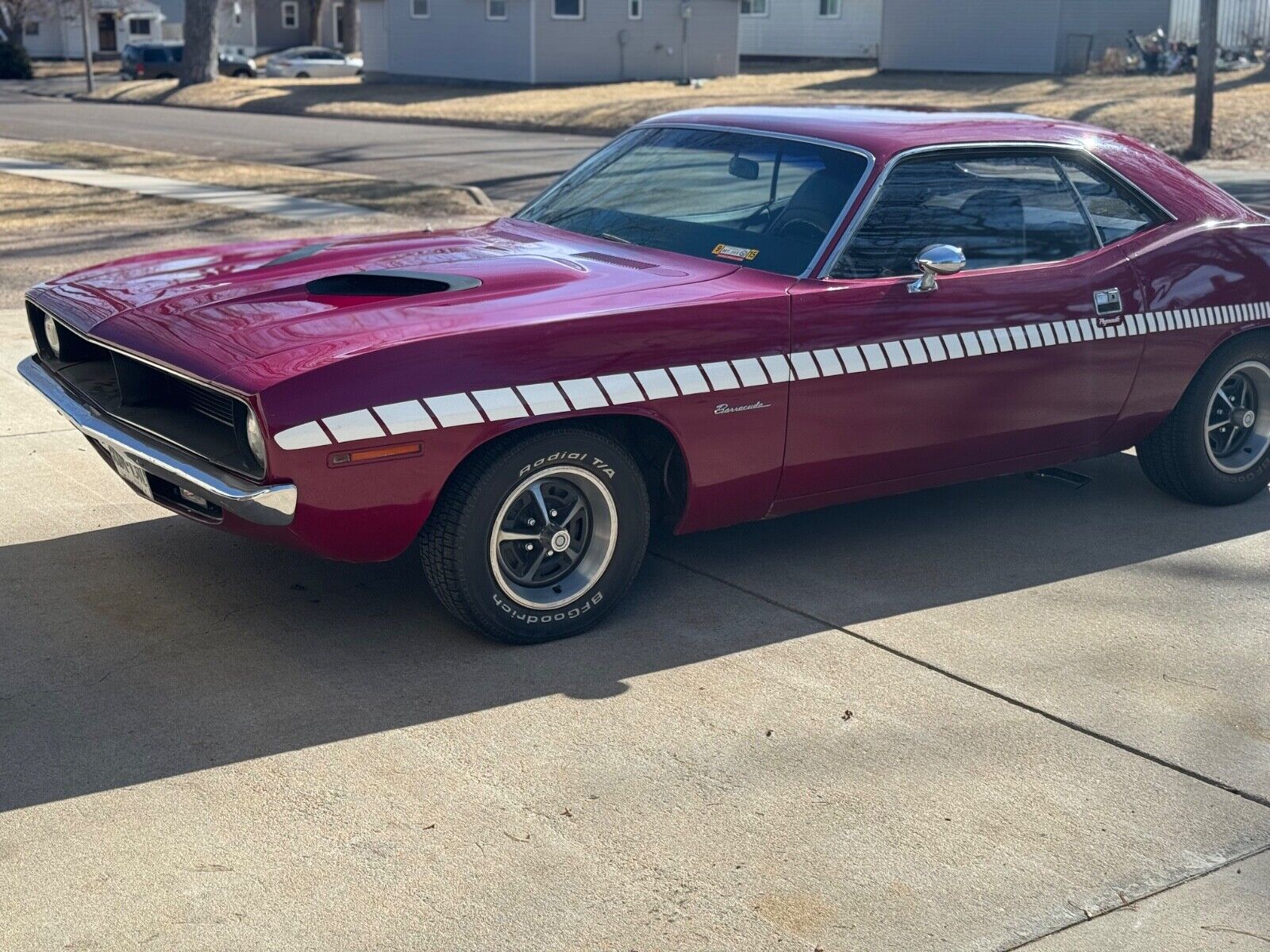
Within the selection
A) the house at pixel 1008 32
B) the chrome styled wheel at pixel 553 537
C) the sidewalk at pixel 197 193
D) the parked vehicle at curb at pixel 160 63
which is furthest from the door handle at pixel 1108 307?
the parked vehicle at curb at pixel 160 63

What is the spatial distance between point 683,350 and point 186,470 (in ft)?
4.95

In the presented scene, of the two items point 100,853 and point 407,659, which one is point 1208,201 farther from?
point 100,853

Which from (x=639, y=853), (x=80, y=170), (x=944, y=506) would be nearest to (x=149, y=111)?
(x=80, y=170)

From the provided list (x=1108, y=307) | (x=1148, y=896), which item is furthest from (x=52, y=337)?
(x=1148, y=896)

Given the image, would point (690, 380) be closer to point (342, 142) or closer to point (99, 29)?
point (342, 142)

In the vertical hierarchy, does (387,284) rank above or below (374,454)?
above

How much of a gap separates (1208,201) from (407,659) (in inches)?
152

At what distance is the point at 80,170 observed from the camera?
62.7 ft

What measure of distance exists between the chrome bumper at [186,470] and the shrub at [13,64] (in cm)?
5596

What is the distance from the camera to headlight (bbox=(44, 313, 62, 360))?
5180 mm

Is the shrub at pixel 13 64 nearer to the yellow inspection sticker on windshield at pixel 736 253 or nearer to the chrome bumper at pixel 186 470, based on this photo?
the chrome bumper at pixel 186 470

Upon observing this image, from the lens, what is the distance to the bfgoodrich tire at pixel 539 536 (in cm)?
431

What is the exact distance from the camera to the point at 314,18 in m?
65.3

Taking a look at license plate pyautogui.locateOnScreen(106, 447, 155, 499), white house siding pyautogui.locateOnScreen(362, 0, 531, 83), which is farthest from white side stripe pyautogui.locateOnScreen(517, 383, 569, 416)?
white house siding pyautogui.locateOnScreen(362, 0, 531, 83)
